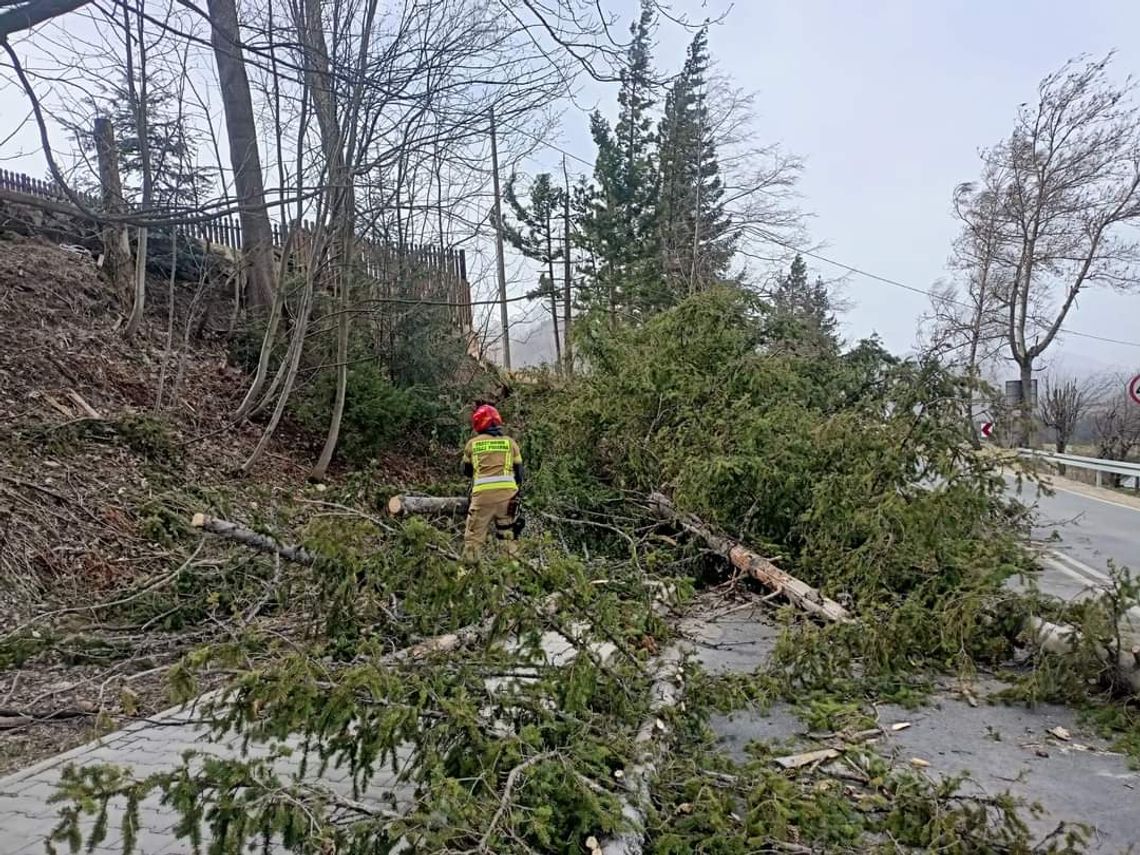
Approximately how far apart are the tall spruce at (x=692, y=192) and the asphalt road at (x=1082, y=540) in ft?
41.1

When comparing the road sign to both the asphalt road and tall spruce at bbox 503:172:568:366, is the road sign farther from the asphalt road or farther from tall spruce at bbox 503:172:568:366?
tall spruce at bbox 503:172:568:366

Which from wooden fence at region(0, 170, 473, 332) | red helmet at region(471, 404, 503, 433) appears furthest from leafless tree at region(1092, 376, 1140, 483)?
red helmet at region(471, 404, 503, 433)

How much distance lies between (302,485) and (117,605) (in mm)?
→ 4103

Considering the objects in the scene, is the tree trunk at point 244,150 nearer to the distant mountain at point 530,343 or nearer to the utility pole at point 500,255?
the utility pole at point 500,255

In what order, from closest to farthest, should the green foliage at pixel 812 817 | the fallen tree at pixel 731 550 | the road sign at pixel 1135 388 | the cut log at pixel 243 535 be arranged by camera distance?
the green foliage at pixel 812 817
the cut log at pixel 243 535
the fallen tree at pixel 731 550
the road sign at pixel 1135 388

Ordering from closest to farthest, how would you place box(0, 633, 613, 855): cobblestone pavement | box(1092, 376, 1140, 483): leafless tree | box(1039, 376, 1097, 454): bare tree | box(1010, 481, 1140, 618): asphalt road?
1. box(0, 633, 613, 855): cobblestone pavement
2. box(1010, 481, 1140, 618): asphalt road
3. box(1092, 376, 1140, 483): leafless tree
4. box(1039, 376, 1097, 454): bare tree

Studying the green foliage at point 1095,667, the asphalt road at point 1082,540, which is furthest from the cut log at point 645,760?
the asphalt road at point 1082,540

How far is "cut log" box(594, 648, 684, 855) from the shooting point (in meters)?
2.34

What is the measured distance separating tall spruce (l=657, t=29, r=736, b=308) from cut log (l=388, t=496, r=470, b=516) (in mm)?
16248

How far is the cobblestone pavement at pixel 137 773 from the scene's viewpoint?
283 centimetres

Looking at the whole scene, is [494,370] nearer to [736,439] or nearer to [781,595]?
[736,439]

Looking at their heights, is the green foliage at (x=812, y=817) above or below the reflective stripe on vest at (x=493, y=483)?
below

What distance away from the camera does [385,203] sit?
9.67m

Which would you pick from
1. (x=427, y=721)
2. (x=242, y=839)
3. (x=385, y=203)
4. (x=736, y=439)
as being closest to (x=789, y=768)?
(x=427, y=721)
